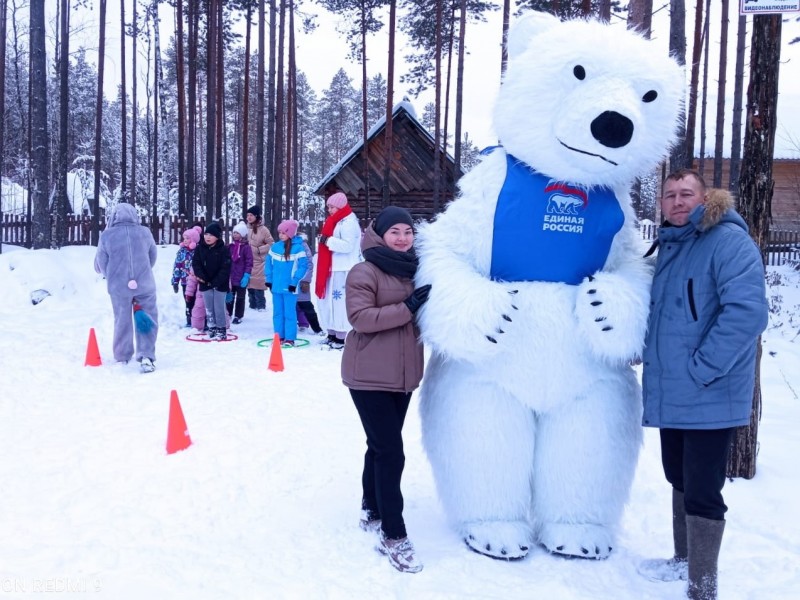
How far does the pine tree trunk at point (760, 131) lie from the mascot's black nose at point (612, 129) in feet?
4.98

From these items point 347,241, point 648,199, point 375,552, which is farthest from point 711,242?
point 648,199

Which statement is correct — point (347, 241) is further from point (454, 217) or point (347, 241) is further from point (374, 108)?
point (374, 108)

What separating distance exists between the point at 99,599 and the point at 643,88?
127 inches

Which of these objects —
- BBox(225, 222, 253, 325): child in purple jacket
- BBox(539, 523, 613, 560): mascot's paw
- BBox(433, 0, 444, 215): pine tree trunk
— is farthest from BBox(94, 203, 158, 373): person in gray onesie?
BBox(433, 0, 444, 215): pine tree trunk

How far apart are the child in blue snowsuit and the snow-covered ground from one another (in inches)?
72.6

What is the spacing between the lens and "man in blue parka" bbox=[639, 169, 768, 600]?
2.44m

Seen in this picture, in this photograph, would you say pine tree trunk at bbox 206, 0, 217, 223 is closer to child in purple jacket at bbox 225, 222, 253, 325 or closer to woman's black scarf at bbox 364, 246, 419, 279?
child in purple jacket at bbox 225, 222, 253, 325

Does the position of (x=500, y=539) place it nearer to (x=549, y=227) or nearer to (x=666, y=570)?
(x=666, y=570)

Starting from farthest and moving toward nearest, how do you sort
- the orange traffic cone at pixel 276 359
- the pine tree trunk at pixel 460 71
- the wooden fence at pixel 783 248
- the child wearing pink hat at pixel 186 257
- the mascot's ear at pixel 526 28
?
the wooden fence at pixel 783 248
the pine tree trunk at pixel 460 71
the child wearing pink hat at pixel 186 257
the orange traffic cone at pixel 276 359
the mascot's ear at pixel 526 28

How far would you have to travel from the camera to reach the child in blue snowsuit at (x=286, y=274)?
28.5 ft

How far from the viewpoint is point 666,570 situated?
294 centimetres

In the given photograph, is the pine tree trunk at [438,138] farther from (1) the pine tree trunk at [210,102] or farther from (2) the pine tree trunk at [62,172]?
(2) the pine tree trunk at [62,172]

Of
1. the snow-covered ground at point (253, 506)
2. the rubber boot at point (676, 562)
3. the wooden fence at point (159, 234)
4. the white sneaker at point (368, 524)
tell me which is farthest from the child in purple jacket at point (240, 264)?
the rubber boot at point (676, 562)

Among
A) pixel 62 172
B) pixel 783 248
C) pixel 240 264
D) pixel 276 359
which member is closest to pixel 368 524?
pixel 276 359
